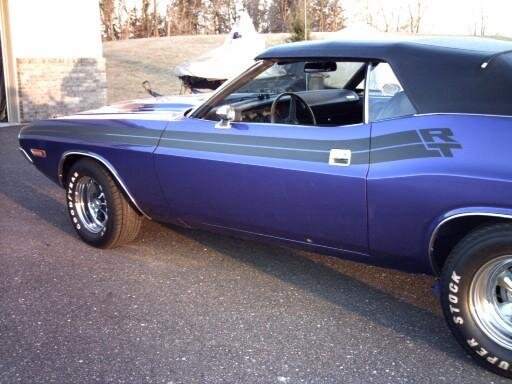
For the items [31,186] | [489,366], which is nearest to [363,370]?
[489,366]

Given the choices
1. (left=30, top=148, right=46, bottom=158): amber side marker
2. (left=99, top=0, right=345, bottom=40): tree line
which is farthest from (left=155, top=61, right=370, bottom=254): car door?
(left=99, top=0, right=345, bottom=40): tree line

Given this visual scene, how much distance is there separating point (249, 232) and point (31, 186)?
13.5 ft

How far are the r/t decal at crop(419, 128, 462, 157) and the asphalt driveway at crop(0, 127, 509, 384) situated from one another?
1044 mm

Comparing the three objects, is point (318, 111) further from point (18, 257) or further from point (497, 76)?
point (18, 257)

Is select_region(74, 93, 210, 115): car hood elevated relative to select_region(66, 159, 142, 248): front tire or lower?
elevated

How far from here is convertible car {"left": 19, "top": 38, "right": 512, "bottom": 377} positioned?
2.98 metres

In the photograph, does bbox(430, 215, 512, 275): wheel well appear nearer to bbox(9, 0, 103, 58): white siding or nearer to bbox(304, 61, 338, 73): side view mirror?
bbox(304, 61, 338, 73): side view mirror

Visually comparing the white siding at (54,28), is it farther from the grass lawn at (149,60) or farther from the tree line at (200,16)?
the tree line at (200,16)

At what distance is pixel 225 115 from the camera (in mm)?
3875

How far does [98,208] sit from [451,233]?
112 inches

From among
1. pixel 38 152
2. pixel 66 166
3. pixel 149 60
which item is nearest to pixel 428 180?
pixel 66 166

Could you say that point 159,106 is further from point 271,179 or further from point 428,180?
point 428,180

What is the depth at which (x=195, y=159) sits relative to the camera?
4023mm

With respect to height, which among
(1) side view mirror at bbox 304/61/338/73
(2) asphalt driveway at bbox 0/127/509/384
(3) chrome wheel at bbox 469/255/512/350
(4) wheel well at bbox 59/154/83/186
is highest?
(1) side view mirror at bbox 304/61/338/73
